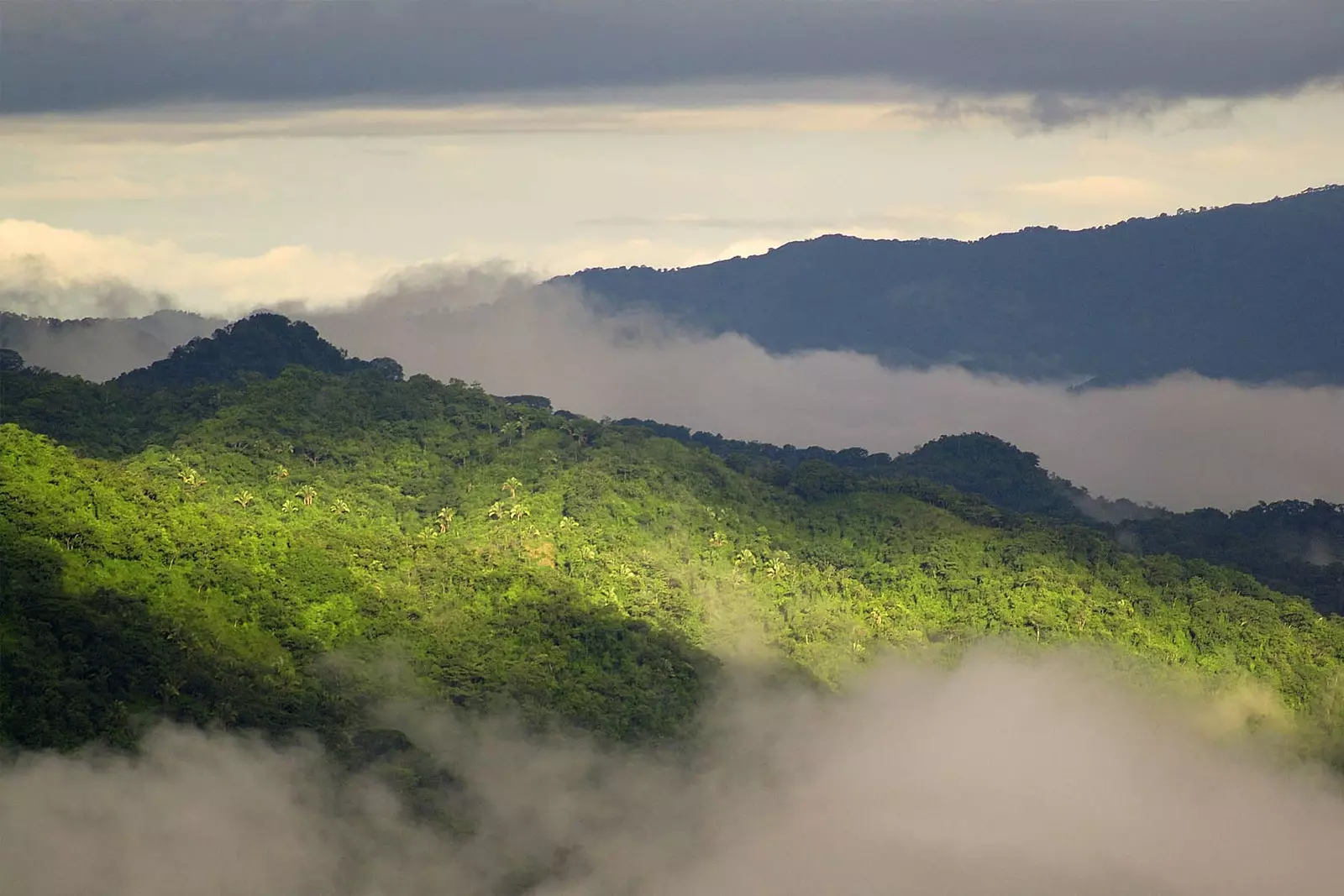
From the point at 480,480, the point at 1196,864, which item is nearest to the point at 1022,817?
the point at 1196,864

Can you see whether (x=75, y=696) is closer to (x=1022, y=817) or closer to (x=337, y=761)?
(x=337, y=761)

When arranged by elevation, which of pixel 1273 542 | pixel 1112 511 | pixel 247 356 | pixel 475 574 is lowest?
pixel 1273 542

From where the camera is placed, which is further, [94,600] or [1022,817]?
[1022,817]

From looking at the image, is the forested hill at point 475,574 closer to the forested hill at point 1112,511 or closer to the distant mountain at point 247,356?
the forested hill at point 1112,511

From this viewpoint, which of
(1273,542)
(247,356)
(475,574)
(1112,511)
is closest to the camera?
(475,574)

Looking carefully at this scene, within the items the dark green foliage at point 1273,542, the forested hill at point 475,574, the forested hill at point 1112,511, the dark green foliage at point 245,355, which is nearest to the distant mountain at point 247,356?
the dark green foliage at point 245,355

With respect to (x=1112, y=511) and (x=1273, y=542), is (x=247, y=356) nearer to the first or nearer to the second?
(x=1112, y=511)

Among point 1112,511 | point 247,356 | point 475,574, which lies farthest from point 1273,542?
Answer: point 247,356
